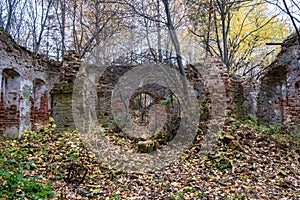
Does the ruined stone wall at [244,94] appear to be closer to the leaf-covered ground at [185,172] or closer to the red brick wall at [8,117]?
the leaf-covered ground at [185,172]

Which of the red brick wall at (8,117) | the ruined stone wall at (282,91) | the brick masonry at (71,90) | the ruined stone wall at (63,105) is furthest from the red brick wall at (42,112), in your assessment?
the ruined stone wall at (282,91)

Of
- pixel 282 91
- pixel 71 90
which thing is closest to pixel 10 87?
pixel 71 90

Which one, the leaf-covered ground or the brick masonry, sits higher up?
the brick masonry

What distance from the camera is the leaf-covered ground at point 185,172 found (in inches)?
157

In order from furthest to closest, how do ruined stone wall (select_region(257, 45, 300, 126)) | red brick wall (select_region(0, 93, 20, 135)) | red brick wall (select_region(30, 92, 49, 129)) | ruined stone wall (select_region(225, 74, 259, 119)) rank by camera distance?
red brick wall (select_region(30, 92, 49, 129)) < ruined stone wall (select_region(225, 74, 259, 119)) < red brick wall (select_region(0, 93, 20, 135)) < ruined stone wall (select_region(257, 45, 300, 126))

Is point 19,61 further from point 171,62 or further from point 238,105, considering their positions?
point 238,105

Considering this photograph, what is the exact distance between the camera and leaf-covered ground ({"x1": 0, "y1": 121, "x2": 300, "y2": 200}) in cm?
400

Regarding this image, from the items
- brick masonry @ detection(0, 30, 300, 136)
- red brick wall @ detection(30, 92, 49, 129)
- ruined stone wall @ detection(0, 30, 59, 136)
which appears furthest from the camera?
red brick wall @ detection(30, 92, 49, 129)

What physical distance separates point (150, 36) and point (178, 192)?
968 cm

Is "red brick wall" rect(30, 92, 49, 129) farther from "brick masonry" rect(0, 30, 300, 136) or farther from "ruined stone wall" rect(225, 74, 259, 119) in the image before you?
"ruined stone wall" rect(225, 74, 259, 119)

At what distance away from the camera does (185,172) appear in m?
4.96

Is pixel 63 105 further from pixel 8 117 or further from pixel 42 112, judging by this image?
pixel 42 112

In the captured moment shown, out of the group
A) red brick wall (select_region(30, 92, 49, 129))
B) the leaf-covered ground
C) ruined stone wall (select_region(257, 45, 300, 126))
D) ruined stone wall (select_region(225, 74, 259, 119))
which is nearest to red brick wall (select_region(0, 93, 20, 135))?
red brick wall (select_region(30, 92, 49, 129))

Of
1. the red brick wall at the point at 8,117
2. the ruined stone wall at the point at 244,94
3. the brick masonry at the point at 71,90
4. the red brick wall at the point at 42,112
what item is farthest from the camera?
the red brick wall at the point at 42,112
